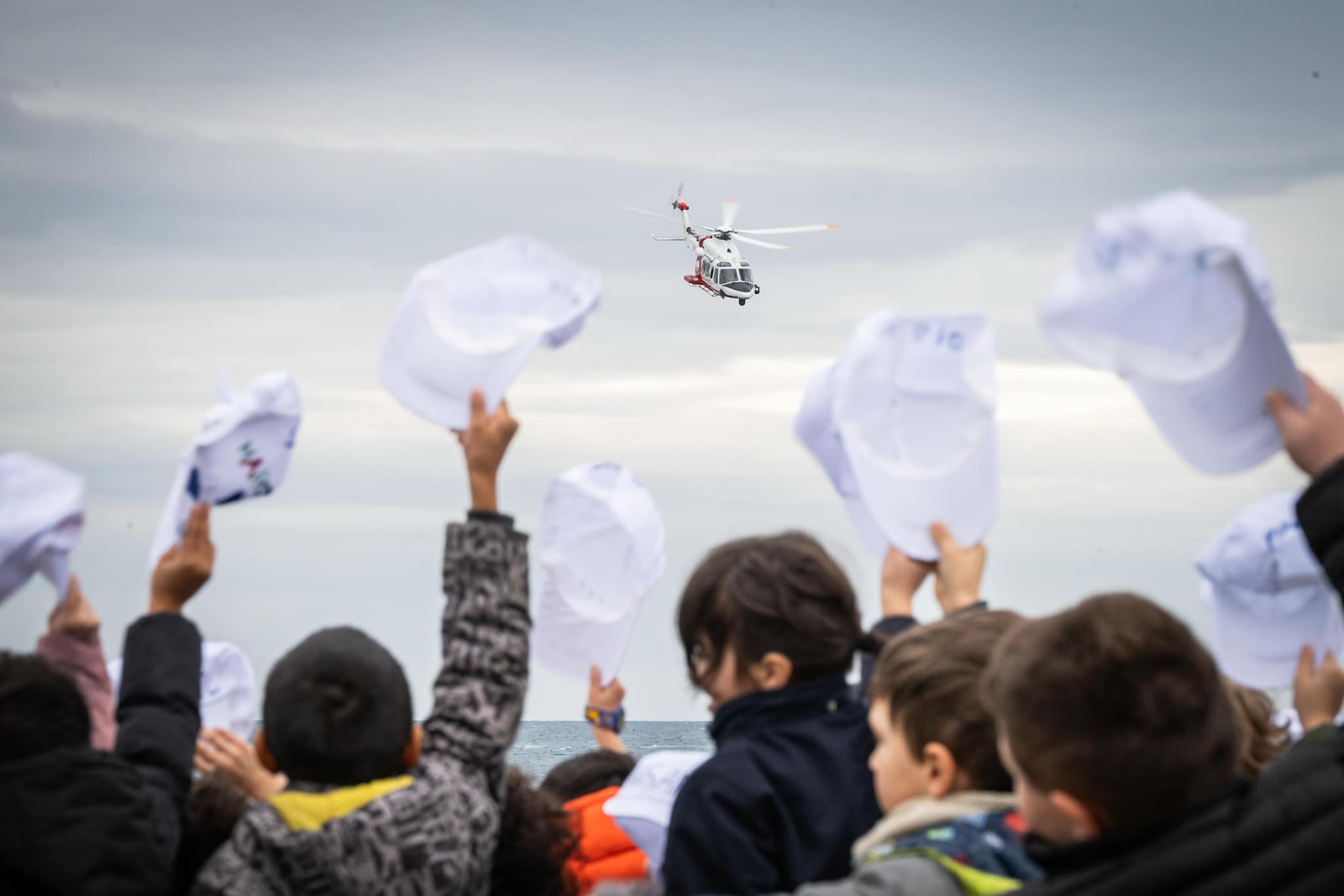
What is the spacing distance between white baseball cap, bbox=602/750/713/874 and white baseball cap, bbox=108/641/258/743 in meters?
1.74

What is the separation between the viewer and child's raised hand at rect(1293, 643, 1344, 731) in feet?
14.2

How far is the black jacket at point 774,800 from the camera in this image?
325 centimetres

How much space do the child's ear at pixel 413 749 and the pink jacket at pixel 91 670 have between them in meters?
0.74

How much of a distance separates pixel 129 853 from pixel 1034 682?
76.5 inches

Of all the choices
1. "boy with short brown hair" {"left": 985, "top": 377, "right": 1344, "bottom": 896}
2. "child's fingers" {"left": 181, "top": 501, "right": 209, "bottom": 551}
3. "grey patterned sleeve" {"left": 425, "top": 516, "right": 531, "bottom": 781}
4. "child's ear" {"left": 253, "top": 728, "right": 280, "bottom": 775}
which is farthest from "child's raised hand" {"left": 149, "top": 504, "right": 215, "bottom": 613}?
"boy with short brown hair" {"left": 985, "top": 377, "right": 1344, "bottom": 896}

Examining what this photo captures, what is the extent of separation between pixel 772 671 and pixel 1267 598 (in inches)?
71.2

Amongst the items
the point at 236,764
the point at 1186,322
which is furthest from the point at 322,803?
the point at 1186,322

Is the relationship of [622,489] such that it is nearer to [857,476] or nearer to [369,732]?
[857,476]

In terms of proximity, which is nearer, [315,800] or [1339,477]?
[1339,477]

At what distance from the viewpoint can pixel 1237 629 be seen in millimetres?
4414

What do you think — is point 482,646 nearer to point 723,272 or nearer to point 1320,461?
point 1320,461

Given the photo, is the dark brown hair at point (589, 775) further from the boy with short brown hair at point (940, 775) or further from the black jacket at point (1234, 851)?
the black jacket at point (1234, 851)

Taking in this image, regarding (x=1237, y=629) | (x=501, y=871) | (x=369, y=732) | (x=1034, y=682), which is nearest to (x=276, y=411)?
(x=369, y=732)

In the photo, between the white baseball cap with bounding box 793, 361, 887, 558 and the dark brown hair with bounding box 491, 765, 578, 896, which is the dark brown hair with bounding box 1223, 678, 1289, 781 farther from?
the dark brown hair with bounding box 491, 765, 578, 896
